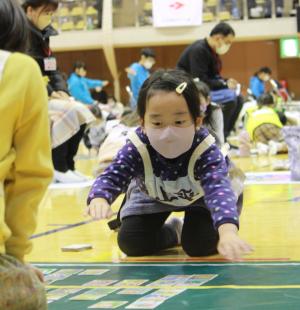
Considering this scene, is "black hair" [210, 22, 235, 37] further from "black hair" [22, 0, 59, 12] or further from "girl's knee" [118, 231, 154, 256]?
"girl's knee" [118, 231, 154, 256]

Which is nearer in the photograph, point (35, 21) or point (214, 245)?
point (214, 245)

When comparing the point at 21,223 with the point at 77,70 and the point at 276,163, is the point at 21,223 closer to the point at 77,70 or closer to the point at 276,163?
the point at 276,163

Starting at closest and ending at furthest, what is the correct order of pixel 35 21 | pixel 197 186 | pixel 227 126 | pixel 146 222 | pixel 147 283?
1. pixel 147 283
2. pixel 197 186
3. pixel 146 222
4. pixel 35 21
5. pixel 227 126

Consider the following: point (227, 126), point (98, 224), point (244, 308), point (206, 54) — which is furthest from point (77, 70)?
point (244, 308)

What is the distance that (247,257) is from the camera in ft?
10.5

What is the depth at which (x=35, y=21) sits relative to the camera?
5648 millimetres

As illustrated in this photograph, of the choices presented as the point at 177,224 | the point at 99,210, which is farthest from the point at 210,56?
the point at 99,210

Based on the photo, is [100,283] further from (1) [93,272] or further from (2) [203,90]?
(2) [203,90]

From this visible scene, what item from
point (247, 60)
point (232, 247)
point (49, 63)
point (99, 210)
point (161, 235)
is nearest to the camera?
point (232, 247)

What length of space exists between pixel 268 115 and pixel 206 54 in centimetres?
165

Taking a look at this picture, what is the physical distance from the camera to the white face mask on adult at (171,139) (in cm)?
303

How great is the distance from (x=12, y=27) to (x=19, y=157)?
0.26m

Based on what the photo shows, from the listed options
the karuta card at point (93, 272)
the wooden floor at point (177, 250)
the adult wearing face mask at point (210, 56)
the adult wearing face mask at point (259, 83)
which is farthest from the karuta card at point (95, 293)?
the adult wearing face mask at point (259, 83)

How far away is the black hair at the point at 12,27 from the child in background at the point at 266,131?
310 inches
